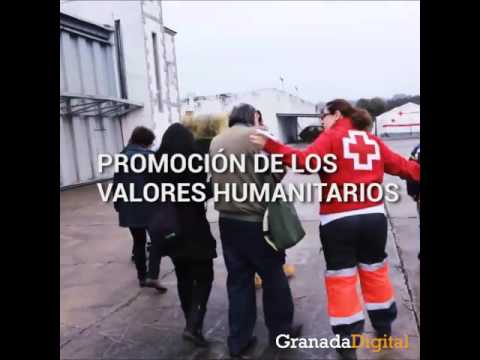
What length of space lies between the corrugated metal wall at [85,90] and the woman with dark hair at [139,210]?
1.04m

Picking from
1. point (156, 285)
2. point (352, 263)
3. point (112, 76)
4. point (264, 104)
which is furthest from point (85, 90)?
point (352, 263)

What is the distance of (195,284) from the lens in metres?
2.64

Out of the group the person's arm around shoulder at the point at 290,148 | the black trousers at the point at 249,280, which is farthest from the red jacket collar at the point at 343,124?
the black trousers at the point at 249,280

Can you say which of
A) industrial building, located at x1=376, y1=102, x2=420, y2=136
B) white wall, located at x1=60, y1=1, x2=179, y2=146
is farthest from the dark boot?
industrial building, located at x1=376, y1=102, x2=420, y2=136

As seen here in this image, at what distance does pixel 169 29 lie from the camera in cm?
266

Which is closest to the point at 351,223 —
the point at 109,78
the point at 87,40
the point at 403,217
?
the point at 403,217

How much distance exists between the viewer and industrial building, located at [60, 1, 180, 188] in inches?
115

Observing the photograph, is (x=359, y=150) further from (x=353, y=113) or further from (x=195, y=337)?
(x=195, y=337)

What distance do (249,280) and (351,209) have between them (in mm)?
715

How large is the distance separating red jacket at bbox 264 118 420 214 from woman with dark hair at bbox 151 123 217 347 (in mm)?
524

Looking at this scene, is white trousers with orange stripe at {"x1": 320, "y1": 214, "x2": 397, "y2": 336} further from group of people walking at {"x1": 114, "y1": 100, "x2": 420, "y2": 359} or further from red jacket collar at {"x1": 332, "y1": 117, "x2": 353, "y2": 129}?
red jacket collar at {"x1": 332, "y1": 117, "x2": 353, "y2": 129}

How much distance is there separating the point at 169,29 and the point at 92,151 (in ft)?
9.10
